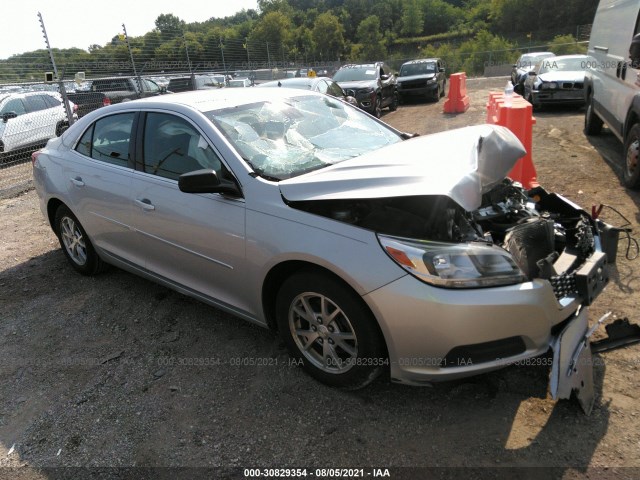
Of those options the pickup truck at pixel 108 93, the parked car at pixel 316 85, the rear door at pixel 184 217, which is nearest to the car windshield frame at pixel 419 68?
the parked car at pixel 316 85

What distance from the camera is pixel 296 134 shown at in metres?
3.50

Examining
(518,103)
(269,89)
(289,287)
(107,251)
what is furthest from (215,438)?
(518,103)

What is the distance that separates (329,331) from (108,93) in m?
13.8

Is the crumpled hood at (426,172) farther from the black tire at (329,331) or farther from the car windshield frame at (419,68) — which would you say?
the car windshield frame at (419,68)

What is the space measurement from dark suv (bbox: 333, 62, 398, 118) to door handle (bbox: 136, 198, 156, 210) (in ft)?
35.3

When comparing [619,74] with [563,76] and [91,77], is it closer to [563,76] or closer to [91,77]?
[563,76]

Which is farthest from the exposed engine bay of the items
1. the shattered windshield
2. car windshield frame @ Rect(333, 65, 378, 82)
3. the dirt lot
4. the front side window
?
car windshield frame @ Rect(333, 65, 378, 82)

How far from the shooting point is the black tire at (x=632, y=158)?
5.61m

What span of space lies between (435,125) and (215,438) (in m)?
11.1

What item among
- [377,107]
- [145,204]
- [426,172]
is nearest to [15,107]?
[377,107]

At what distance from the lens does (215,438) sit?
2600 millimetres

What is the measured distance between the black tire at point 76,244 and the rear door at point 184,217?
44.5 inches

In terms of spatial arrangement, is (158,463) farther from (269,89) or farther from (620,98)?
(620,98)

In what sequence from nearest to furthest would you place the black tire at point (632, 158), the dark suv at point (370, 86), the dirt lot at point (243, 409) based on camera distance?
the dirt lot at point (243, 409)
the black tire at point (632, 158)
the dark suv at point (370, 86)
